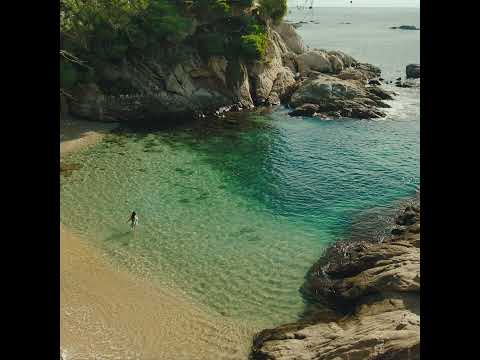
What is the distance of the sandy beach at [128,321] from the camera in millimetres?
17609

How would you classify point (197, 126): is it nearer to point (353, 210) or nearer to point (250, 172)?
point (250, 172)

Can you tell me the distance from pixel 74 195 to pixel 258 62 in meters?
34.1

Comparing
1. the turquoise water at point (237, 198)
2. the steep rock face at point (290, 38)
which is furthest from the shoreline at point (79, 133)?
the steep rock face at point (290, 38)

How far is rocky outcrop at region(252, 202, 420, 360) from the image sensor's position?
15.4 meters

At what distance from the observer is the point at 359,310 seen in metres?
19.1

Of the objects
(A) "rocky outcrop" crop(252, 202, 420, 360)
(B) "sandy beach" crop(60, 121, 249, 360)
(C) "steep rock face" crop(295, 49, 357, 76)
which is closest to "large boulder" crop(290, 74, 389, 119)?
(C) "steep rock face" crop(295, 49, 357, 76)

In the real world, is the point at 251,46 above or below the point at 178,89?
above

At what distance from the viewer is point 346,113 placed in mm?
54812

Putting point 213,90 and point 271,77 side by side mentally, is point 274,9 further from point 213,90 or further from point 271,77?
point 213,90

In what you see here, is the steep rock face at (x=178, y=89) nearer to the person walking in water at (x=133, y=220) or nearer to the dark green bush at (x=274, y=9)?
the dark green bush at (x=274, y=9)

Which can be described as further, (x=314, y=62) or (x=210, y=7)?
(x=314, y=62)

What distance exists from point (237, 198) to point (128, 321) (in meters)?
14.1

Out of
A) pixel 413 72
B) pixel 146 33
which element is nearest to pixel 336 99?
pixel 146 33
